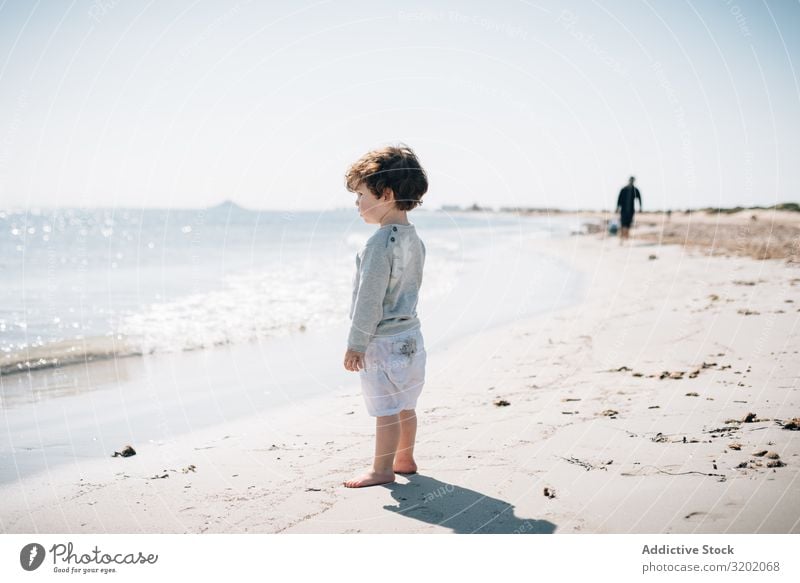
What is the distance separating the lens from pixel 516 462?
3.51m

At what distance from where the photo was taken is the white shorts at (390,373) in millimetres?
3357

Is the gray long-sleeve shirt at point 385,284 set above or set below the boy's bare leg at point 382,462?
above

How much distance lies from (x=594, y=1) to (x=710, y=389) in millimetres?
2844

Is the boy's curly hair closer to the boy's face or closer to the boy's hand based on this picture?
the boy's face

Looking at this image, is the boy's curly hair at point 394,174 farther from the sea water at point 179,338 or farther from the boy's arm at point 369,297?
the sea water at point 179,338

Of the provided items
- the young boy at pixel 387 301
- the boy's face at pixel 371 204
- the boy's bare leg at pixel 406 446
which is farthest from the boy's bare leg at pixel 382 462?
the boy's face at pixel 371 204

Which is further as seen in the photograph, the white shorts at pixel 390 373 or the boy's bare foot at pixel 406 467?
the boy's bare foot at pixel 406 467

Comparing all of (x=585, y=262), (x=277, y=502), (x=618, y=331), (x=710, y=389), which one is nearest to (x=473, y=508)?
(x=277, y=502)

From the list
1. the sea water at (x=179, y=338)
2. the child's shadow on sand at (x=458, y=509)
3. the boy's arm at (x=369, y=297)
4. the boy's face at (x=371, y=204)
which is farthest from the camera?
the sea water at (x=179, y=338)

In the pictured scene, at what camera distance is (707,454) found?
335cm

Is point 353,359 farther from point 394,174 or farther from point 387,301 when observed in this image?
point 394,174

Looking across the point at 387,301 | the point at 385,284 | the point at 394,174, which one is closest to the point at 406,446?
the point at 387,301

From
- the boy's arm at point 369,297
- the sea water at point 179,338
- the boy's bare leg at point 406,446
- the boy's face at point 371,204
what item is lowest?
the sea water at point 179,338
